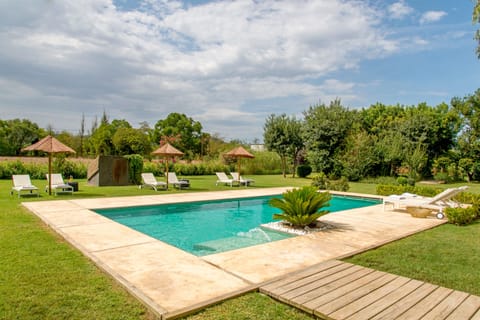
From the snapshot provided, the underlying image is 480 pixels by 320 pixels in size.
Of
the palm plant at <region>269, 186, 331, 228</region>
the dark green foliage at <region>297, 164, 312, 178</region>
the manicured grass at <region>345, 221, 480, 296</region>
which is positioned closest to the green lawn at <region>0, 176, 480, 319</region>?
the manicured grass at <region>345, 221, 480, 296</region>

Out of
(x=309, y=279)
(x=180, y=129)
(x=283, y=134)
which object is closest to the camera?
(x=309, y=279)

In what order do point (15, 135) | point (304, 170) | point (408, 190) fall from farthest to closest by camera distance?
point (15, 135), point (304, 170), point (408, 190)

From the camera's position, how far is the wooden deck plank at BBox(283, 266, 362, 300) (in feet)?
11.1

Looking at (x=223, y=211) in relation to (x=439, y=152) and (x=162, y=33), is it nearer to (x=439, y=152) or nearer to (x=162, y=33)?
(x=162, y=33)

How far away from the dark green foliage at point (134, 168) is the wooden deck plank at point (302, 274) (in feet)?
45.8

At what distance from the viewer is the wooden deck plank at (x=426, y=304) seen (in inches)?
114

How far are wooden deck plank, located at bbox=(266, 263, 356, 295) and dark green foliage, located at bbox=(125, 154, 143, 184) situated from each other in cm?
1416

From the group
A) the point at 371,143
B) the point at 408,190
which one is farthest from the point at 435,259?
the point at 371,143

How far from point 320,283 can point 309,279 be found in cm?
16

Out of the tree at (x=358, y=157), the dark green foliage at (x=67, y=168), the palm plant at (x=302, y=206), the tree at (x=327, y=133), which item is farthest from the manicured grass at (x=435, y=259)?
the dark green foliage at (x=67, y=168)

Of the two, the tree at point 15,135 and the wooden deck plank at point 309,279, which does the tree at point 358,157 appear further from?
the tree at point 15,135

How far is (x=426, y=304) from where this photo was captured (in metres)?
3.16

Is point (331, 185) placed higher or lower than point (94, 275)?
higher

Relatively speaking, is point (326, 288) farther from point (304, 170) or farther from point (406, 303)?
point (304, 170)
